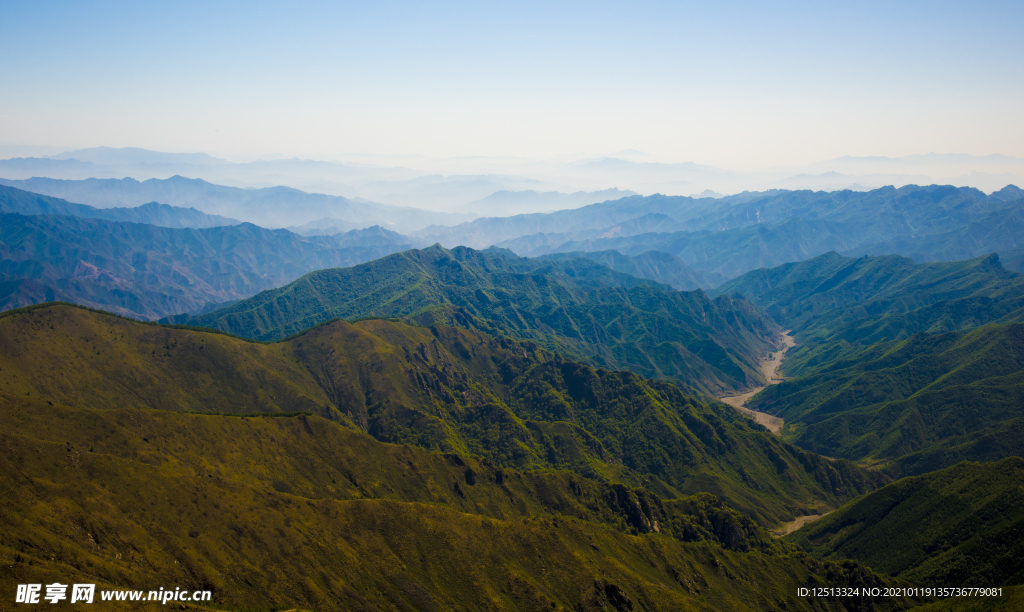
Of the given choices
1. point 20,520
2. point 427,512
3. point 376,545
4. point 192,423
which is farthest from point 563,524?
point 20,520

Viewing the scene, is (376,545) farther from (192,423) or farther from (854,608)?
(854,608)

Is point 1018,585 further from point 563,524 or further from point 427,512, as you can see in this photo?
point 427,512

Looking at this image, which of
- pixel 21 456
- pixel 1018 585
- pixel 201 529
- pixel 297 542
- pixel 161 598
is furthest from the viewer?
pixel 1018 585

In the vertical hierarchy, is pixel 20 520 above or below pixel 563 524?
above

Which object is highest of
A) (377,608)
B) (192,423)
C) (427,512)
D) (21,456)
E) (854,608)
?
(21,456)

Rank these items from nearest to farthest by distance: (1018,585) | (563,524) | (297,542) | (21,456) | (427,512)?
(21,456) → (297,542) → (1018,585) → (427,512) → (563,524)

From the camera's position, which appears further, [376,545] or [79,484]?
[376,545]

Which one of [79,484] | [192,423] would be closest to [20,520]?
[79,484]
